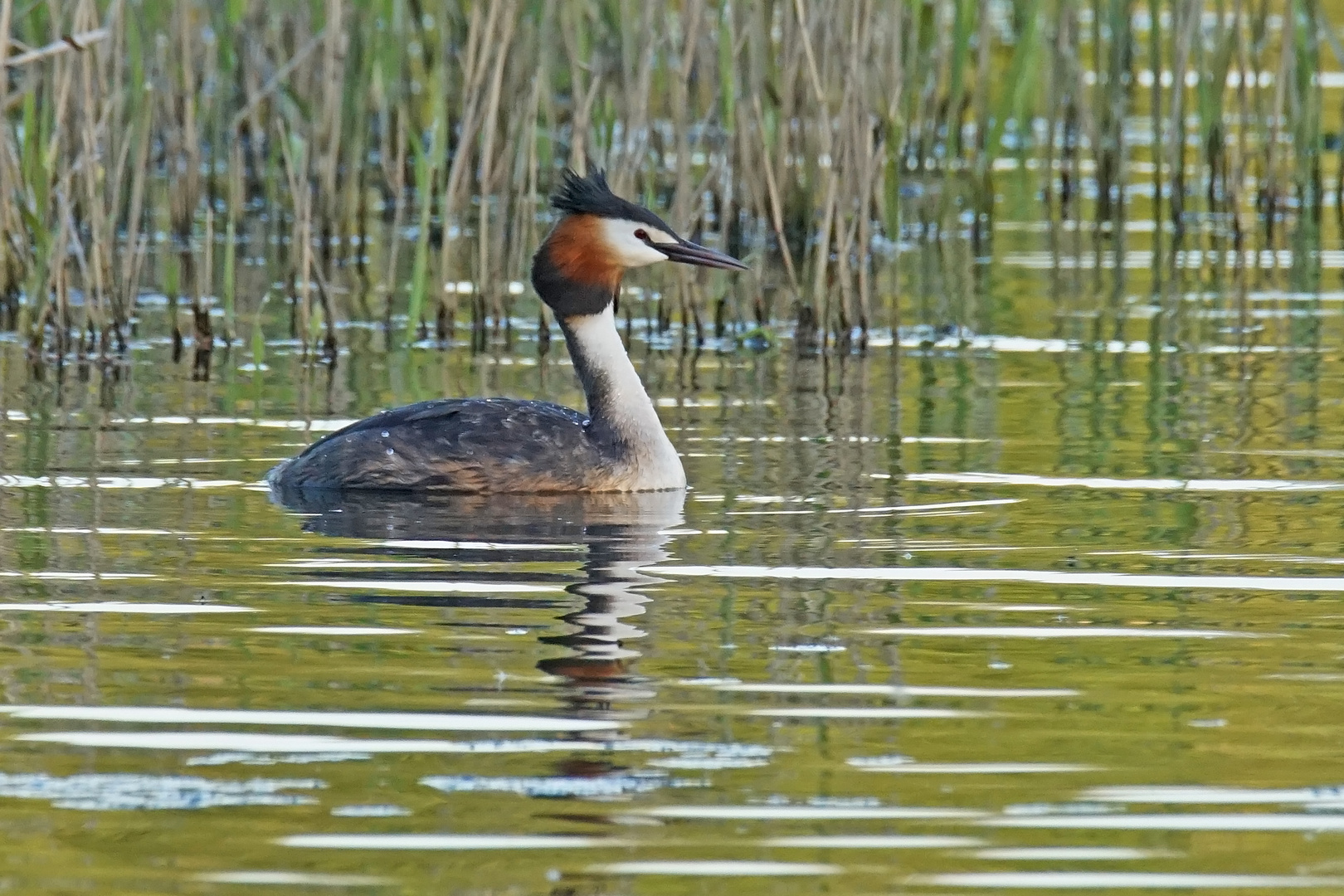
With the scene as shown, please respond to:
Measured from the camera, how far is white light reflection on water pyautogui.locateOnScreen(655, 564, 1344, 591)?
6430mm

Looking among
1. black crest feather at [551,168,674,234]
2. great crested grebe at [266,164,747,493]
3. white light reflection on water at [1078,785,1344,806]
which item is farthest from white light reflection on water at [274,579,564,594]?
black crest feather at [551,168,674,234]

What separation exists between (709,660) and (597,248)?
3397mm

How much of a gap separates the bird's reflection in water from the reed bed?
162 cm

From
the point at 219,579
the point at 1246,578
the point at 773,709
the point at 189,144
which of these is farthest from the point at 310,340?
the point at 773,709

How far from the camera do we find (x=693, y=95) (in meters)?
14.3

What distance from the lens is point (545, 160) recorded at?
40.8 feet

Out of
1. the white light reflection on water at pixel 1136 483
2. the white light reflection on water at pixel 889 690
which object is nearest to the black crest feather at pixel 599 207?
the white light reflection on water at pixel 1136 483

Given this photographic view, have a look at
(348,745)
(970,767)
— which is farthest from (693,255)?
(970,767)

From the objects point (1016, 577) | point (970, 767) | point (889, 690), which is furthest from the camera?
point (1016, 577)

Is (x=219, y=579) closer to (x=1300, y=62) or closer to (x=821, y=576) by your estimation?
(x=821, y=576)

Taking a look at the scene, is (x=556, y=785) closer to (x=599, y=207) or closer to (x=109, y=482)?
(x=109, y=482)

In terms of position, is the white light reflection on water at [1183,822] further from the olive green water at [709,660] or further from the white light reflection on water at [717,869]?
the white light reflection on water at [717,869]

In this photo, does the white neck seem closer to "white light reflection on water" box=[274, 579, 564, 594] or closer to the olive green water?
the olive green water

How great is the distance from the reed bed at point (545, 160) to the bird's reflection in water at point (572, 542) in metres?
1.62
